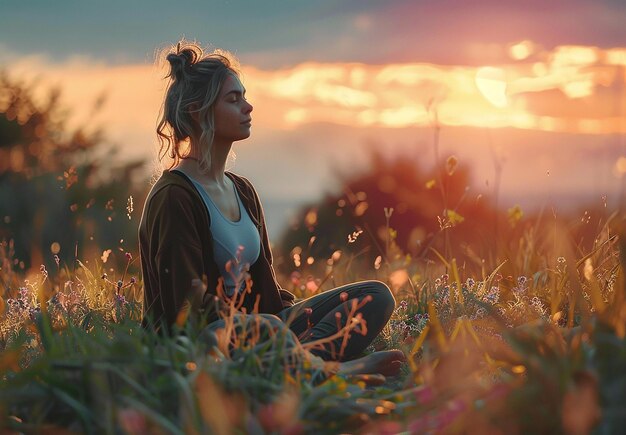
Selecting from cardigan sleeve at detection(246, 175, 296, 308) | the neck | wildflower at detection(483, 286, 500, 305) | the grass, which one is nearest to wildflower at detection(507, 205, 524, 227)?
wildflower at detection(483, 286, 500, 305)

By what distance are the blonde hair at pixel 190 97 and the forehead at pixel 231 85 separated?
18 millimetres

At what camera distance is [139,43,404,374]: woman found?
3.95 metres

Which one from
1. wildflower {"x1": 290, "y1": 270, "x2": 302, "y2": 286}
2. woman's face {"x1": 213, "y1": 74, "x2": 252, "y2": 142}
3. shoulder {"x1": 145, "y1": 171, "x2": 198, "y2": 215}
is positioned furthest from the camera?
wildflower {"x1": 290, "y1": 270, "x2": 302, "y2": 286}

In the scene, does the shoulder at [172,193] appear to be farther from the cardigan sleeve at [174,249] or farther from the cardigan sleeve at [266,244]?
the cardigan sleeve at [266,244]

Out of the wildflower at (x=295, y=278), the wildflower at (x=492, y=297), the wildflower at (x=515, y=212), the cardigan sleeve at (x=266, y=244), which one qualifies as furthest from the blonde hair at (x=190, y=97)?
the wildflower at (x=515, y=212)

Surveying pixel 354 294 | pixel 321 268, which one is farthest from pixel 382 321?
pixel 321 268

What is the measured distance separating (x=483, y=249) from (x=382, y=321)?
6.37ft

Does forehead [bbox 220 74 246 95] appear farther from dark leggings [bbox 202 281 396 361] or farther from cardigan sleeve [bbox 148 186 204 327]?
dark leggings [bbox 202 281 396 361]

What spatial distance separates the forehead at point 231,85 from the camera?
4.36 m

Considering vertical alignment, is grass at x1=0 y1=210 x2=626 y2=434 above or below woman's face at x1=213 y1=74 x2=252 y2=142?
below

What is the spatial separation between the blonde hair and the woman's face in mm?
32

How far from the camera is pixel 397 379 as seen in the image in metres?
4.14

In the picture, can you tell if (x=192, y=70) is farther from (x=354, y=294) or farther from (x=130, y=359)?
(x=130, y=359)

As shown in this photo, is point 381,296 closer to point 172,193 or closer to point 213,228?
point 213,228
